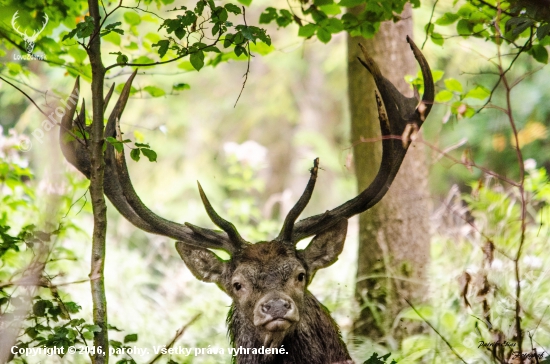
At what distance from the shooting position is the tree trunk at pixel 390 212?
5176 mm

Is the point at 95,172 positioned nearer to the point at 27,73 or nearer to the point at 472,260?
the point at 27,73

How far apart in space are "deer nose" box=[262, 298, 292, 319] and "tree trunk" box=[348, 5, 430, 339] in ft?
6.34

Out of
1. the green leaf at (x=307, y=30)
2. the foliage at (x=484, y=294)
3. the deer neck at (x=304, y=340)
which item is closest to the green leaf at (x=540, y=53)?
the foliage at (x=484, y=294)

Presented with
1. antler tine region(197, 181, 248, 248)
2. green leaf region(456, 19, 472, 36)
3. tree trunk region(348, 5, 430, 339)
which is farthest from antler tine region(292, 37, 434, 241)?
tree trunk region(348, 5, 430, 339)

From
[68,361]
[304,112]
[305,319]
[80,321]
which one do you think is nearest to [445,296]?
[305,319]

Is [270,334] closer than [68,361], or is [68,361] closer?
[270,334]

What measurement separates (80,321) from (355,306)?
9.67ft

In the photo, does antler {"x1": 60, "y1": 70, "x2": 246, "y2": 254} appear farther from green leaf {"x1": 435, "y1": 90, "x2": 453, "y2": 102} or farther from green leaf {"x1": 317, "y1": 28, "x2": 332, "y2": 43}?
green leaf {"x1": 435, "y1": 90, "x2": 453, "y2": 102}

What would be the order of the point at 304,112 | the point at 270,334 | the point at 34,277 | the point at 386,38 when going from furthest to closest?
the point at 304,112 → the point at 386,38 → the point at 270,334 → the point at 34,277

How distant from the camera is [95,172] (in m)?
3.12

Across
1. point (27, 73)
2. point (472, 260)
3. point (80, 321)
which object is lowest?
point (80, 321)

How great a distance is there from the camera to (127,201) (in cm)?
388

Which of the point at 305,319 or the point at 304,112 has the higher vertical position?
the point at 304,112

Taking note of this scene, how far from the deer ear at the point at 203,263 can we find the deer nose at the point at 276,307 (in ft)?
2.19
